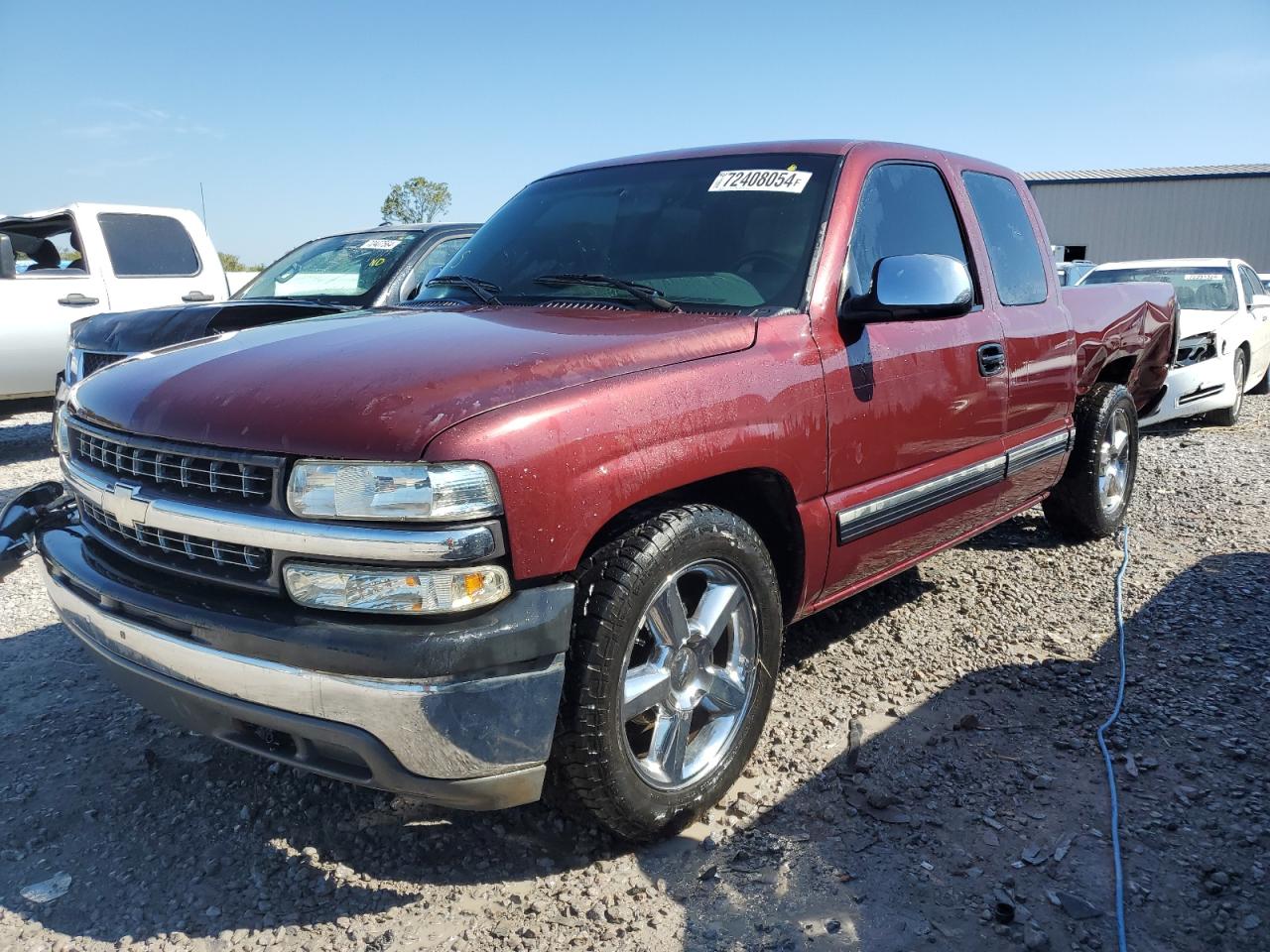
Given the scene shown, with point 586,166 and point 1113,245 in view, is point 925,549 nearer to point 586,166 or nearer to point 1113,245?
point 586,166

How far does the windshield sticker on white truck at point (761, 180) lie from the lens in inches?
125

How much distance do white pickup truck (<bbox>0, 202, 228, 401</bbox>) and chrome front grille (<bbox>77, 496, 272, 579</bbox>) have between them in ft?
20.7

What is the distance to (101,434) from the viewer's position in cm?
247

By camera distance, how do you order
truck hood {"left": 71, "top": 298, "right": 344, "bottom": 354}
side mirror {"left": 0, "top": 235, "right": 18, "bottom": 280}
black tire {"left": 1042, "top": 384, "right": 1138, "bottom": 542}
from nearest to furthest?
1. black tire {"left": 1042, "top": 384, "right": 1138, "bottom": 542}
2. truck hood {"left": 71, "top": 298, "right": 344, "bottom": 354}
3. side mirror {"left": 0, "top": 235, "right": 18, "bottom": 280}

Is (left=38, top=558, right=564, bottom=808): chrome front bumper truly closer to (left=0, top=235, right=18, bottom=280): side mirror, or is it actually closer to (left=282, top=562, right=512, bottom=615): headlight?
(left=282, top=562, right=512, bottom=615): headlight

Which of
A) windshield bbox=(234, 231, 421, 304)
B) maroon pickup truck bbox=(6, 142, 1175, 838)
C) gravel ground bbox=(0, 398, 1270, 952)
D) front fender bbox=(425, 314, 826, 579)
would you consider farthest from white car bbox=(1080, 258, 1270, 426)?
front fender bbox=(425, 314, 826, 579)

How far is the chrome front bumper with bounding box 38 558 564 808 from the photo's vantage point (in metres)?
2.00

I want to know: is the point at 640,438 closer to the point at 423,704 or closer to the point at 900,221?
the point at 423,704

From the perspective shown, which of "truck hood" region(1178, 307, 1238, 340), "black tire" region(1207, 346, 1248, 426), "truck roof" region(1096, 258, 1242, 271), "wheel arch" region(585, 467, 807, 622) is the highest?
"wheel arch" region(585, 467, 807, 622)

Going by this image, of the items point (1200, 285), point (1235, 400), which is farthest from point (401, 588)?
point (1200, 285)

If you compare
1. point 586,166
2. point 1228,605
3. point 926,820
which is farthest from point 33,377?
point 1228,605

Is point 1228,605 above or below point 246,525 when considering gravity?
below

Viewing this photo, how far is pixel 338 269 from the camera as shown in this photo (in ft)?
20.4

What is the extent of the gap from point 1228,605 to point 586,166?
10.7 feet
